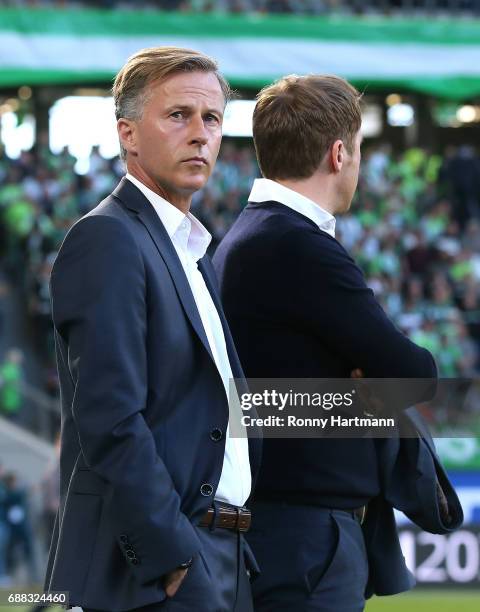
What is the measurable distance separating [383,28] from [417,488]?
16.2m

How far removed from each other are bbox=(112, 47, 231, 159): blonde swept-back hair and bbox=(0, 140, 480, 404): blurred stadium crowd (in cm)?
1117

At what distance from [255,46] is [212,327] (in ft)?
51.0

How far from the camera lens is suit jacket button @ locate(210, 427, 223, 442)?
8.27 ft

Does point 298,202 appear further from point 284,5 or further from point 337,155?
point 284,5

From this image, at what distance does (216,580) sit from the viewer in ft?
8.11

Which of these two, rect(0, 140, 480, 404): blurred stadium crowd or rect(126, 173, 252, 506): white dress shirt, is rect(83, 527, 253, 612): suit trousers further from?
rect(0, 140, 480, 404): blurred stadium crowd

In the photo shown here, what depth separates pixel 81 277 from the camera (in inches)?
94.4

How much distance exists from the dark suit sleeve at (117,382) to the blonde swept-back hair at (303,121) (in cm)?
68

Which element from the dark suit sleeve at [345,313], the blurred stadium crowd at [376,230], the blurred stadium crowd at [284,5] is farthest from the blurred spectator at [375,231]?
the dark suit sleeve at [345,313]

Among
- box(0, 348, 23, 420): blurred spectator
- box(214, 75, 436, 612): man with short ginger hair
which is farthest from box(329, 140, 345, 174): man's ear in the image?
box(0, 348, 23, 420): blurred spectator

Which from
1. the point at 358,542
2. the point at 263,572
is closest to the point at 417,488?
the point at 358,542

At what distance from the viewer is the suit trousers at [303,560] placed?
115 inches

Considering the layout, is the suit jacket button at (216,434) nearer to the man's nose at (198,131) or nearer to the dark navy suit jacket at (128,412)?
the dark navy suit jacket at (128,412)

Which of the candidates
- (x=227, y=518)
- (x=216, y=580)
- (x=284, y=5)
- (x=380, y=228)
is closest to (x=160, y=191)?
(x=227, y=518)
